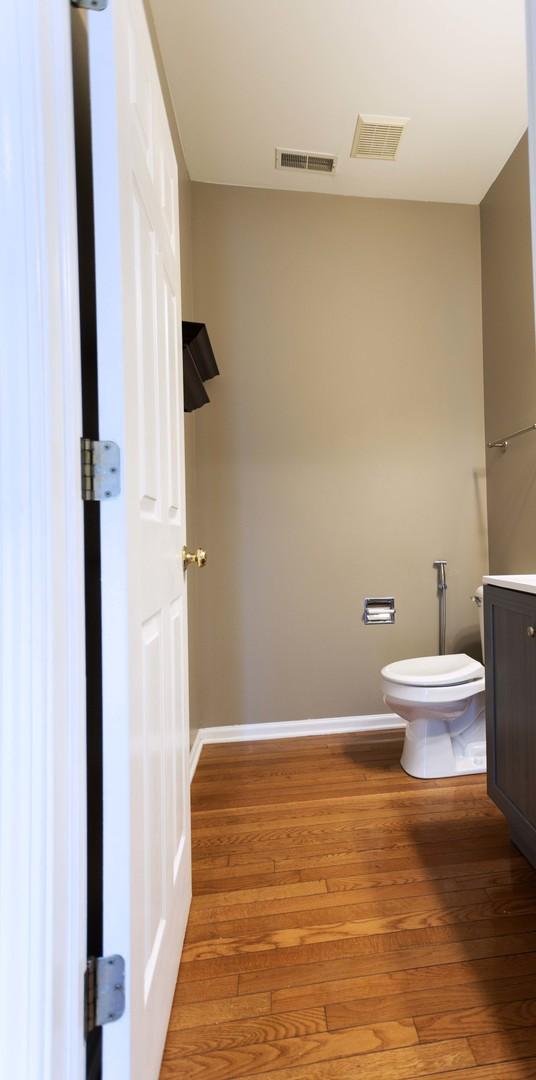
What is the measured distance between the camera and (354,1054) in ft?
2.83

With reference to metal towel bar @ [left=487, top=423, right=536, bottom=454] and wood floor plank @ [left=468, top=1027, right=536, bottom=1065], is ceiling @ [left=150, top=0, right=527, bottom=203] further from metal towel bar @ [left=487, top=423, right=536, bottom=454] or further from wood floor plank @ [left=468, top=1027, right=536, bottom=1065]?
wood floor plank @ [left=468, top=1027, right=536, bottom=1065]

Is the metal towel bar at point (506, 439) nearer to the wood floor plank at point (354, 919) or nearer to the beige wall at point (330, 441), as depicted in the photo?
the beige wall at point (330, 441)

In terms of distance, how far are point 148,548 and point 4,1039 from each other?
0.65 meters

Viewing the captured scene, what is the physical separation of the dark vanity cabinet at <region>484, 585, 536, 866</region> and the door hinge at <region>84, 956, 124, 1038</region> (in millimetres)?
1100

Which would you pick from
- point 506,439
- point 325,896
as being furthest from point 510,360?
point 325,896

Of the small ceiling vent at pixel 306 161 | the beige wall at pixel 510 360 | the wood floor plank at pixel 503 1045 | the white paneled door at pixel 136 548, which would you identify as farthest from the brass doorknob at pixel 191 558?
the small ceiling vent at pixel 306 161

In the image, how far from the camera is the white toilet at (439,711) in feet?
5.74

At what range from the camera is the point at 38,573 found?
21.9 inches

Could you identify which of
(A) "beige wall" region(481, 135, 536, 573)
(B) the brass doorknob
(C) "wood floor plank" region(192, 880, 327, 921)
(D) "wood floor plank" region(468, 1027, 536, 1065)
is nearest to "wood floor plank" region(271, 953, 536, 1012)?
(D) "wood floor plank" region(468, 1027, 536, 1065)

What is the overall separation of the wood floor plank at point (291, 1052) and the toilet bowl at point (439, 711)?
38.7 inches

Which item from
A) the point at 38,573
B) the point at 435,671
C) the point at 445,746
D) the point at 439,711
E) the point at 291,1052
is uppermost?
the point at 38,573

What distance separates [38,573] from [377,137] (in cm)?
244

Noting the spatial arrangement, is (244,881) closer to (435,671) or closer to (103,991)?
(103,991)

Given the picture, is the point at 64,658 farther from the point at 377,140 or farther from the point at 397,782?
the point at 377,140
